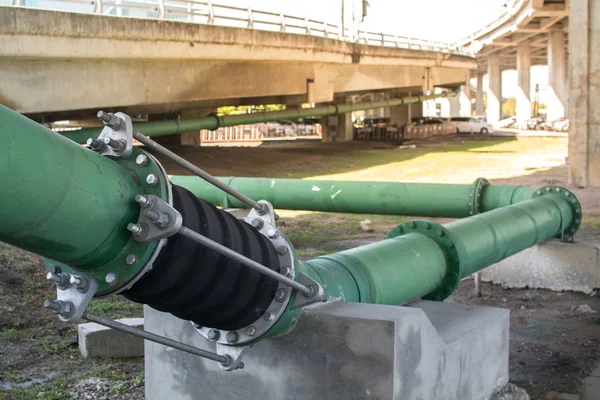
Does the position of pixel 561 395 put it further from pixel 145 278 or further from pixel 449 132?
pixel 449 132

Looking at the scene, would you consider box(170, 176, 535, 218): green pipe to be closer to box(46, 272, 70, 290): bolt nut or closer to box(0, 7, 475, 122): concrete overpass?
box(0, 7, 475, 122): concrete overpass

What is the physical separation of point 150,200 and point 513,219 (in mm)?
5029

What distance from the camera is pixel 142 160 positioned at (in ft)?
11.1

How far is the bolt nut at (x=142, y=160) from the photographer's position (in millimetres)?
3391

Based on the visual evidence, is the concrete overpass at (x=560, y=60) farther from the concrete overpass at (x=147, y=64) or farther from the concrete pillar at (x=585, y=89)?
the concrete overpass at (x=147, y=64)

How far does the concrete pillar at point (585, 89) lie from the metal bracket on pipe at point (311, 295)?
→ 52.6ft

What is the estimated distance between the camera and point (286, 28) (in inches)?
999

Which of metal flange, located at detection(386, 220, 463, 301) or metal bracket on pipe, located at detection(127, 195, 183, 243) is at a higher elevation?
metal bracket on pipe, located at detection(127, 195, 183, 243)

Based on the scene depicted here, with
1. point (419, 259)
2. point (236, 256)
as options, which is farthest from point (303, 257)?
point (236, 256)

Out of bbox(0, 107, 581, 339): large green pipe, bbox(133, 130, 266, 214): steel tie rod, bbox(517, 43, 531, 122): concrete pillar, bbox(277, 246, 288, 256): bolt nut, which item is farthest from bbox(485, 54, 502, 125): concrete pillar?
bbox(133, 130, 266, 214): steel tie rod

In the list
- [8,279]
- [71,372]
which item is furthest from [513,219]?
[8,279]

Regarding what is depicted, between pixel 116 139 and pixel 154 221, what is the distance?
0.39 m

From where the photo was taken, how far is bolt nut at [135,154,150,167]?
3391 millimetres

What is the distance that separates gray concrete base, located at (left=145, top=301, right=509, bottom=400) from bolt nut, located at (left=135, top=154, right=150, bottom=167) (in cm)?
125
